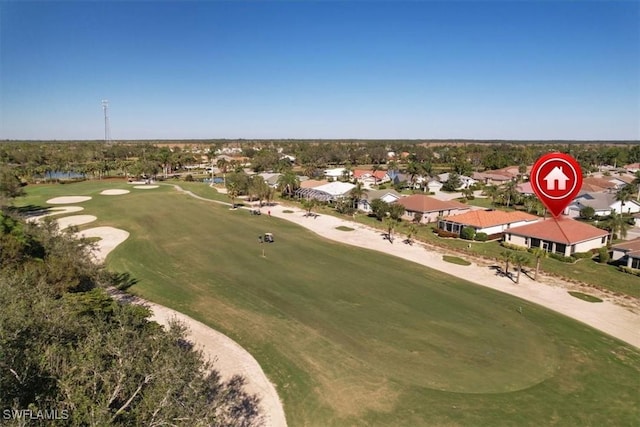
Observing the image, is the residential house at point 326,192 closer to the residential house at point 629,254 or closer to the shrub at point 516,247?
the shrub at point 516,247

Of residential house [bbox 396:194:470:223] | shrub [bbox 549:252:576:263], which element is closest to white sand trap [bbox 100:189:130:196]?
residential house [bbox 396:194:470:223]

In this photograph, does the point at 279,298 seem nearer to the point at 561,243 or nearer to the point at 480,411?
the point at 480,411

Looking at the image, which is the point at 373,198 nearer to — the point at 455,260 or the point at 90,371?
the point at 455,260

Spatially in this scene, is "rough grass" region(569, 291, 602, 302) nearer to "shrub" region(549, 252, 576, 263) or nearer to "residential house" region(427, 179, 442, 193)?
"shrub" region(549, 252, 576, 263)

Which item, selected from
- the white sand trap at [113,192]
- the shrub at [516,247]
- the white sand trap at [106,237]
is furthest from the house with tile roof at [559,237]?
the white sand trap at [113,192]

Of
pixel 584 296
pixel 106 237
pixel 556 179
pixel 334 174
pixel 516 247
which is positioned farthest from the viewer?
pixel 334 174

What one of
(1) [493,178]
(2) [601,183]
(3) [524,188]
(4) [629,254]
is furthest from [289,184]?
(2) [601,183]

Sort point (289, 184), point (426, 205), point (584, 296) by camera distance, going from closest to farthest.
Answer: point (584, 296)
point (426, 205)
point (289, 184)
